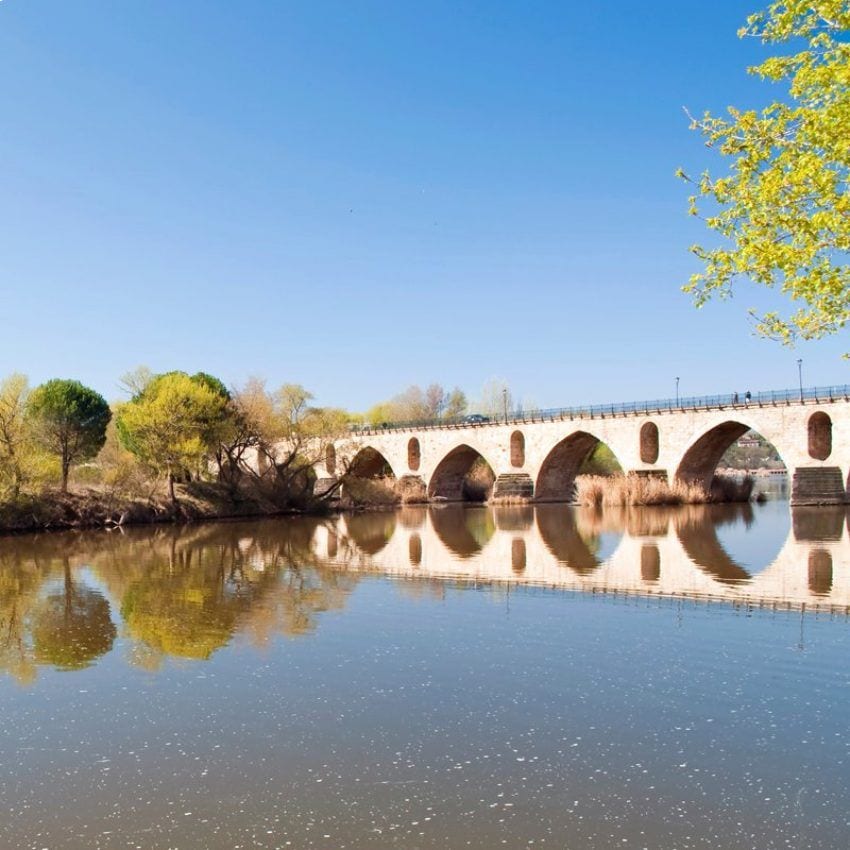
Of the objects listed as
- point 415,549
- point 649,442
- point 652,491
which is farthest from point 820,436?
point 415,549

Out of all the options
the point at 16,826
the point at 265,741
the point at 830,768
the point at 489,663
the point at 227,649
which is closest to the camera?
the point at 16,826

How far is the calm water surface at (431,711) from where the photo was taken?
5.90 m

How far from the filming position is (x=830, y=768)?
6.63m

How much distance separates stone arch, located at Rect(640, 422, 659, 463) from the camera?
48.1m

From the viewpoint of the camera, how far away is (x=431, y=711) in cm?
827

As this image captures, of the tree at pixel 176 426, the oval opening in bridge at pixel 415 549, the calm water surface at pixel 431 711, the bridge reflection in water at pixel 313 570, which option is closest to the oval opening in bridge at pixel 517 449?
the bridge reflection in water at pixel 313 570

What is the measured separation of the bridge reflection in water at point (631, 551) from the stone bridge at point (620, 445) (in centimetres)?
365

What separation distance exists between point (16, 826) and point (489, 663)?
543 cm

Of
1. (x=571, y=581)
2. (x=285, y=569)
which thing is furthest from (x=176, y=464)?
(x=571, y=581)

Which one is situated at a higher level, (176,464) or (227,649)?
(176,464)

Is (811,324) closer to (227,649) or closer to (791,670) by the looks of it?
(791,670)

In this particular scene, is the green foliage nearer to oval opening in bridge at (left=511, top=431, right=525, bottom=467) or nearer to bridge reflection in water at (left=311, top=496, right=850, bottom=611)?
oval opening in bridge at (left=511, top=431, right=525, bottom=467)

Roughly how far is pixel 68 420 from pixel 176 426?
625 cm

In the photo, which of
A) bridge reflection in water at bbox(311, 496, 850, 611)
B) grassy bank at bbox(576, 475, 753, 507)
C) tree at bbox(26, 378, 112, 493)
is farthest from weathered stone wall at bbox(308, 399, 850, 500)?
tree at bbox(26, 378, 112, 493)
